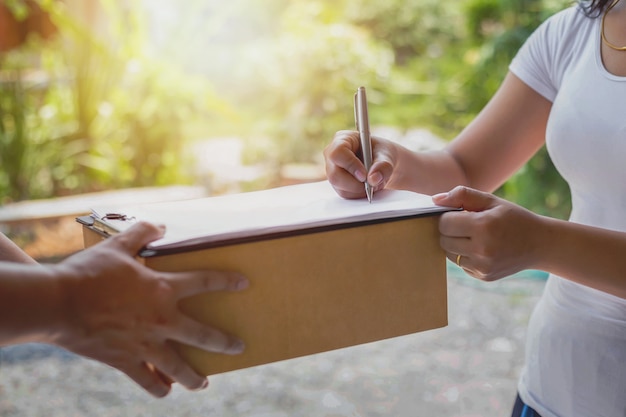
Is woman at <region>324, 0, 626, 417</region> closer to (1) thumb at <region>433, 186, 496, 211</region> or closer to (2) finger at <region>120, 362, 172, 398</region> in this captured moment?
(1) thumb at <region>433, 186, 496, 211</region>

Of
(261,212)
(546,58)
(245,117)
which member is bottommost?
(245,117)

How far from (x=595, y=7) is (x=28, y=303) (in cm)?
79

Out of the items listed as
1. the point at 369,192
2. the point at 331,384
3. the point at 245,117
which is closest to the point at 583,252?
the point at 369,192

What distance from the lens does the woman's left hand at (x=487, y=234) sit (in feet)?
2.34

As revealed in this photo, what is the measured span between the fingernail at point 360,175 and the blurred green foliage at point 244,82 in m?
2.46

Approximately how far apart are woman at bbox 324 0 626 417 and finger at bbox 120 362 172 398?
30cm

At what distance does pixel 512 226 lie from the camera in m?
0.73

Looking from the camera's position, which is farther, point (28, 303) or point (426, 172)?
point (426, 172)

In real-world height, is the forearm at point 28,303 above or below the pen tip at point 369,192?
below

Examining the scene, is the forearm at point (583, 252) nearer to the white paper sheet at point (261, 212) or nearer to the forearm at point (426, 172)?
the white paper sheet at point (261, 212)

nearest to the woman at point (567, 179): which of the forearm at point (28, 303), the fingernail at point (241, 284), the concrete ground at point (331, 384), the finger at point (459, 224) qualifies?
the finger at point (459, 224)

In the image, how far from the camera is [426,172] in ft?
3.35

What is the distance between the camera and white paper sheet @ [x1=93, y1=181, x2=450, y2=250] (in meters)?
0.66

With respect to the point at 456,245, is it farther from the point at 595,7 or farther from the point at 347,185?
the point at 595,7
